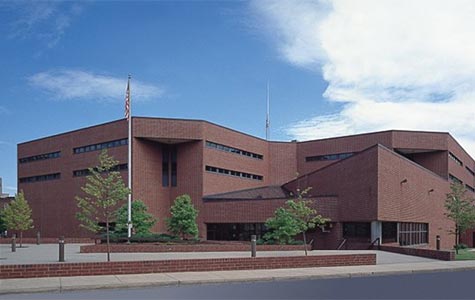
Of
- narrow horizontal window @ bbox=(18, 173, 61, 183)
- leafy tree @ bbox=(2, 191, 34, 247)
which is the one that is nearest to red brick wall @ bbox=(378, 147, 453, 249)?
leafy tree @ bbox=(2, 191, 34, 247)

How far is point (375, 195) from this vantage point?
1436 inches

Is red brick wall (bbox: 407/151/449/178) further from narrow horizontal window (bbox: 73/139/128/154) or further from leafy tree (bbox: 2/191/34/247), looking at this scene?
leafy tree (bbox: 2/191/34/247)

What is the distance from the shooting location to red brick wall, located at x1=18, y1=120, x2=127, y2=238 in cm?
5050

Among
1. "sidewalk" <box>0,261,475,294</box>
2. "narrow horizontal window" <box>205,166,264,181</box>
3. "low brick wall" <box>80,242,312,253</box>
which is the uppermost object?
"narrow horizontal window" <box>205,166,264,181</box>

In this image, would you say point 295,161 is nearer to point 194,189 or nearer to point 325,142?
point 325,142

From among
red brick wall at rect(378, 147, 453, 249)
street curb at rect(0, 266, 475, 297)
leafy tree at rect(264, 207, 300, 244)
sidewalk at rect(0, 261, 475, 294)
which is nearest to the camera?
street curb at rect(0, 266, 475, 297)

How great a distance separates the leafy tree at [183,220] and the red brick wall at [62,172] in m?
7.74

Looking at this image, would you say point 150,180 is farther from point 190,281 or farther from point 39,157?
point 190,281

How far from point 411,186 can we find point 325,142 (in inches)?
776

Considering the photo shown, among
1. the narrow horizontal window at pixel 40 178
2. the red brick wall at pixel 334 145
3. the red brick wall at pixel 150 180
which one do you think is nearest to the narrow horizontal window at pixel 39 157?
the narrow horizontal window at pixel 40 178

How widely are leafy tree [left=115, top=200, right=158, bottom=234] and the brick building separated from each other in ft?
13.8

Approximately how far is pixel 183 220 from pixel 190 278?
85.0 ft

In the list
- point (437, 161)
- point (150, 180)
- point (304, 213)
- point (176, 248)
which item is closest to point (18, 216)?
point (150, 180)

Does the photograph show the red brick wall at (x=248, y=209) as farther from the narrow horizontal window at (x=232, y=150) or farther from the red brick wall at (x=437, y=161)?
the red brick wall at (x=437, y=161)
